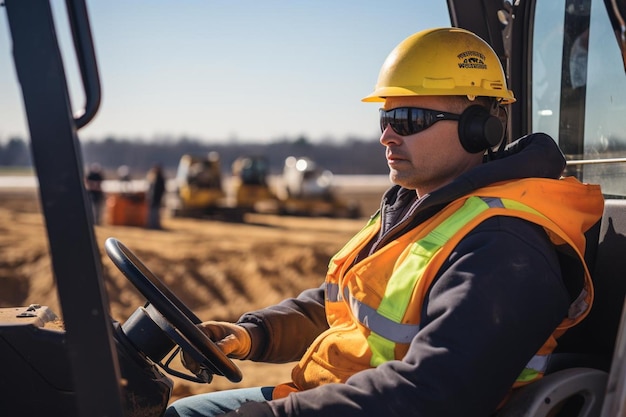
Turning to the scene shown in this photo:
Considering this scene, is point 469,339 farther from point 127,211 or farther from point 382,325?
point 127,211

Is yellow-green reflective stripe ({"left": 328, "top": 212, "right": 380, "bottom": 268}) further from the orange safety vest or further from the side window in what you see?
the side window

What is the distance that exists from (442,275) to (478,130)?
0.55m

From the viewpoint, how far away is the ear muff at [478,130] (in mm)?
2248

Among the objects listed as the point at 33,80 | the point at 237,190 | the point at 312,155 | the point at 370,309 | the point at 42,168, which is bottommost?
the point at 312,155

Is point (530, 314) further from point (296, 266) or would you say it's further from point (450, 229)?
point (296, 266)

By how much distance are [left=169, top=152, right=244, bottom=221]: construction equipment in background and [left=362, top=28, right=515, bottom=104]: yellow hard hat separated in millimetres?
22290

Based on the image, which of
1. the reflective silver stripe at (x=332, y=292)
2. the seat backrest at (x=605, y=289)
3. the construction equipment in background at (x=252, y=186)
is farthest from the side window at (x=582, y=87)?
the construction equipment in background at (x=252, y=186)

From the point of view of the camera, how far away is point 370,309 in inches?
81.8

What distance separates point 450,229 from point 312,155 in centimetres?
9644

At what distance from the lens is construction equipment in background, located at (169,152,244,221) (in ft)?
80.3

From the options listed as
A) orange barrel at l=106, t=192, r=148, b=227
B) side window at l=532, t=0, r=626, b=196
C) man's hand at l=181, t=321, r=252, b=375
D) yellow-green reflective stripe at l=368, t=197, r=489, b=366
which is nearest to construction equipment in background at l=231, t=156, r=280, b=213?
orange barrel at l=106, t=192, r=148, b=227

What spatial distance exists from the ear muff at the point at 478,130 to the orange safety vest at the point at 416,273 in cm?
20

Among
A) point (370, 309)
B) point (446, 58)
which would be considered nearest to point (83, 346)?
point (370, 309)

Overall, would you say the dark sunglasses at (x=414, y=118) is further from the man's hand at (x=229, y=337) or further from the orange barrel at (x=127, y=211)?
the orange barrel at (x=127, y=211)
